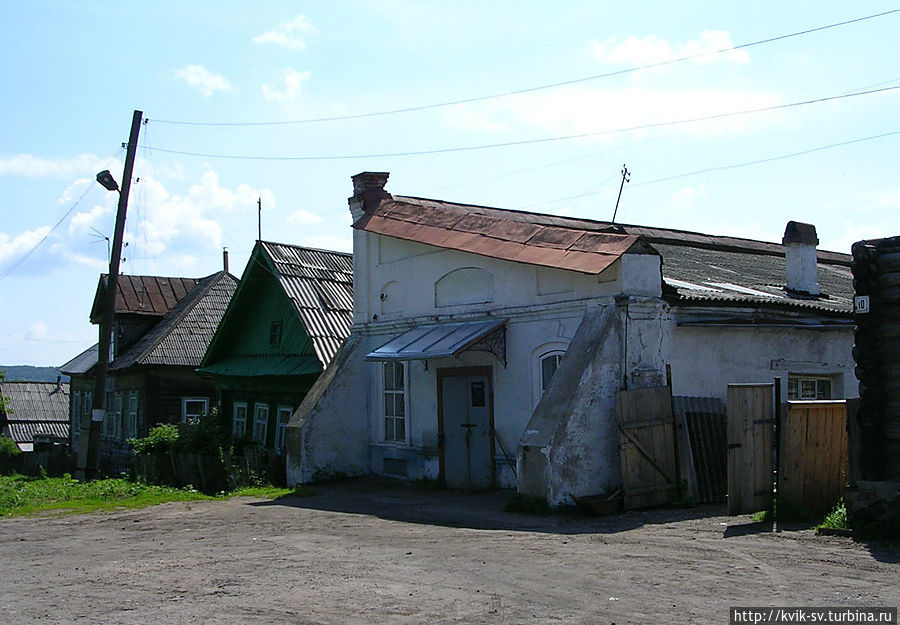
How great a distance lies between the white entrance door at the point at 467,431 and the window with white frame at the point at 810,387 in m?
4.78

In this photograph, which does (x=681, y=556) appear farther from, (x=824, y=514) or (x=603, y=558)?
(x=824, y=514)

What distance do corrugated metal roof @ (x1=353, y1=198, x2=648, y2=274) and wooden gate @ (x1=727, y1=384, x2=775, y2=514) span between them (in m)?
2.48

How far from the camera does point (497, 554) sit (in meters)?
9.36

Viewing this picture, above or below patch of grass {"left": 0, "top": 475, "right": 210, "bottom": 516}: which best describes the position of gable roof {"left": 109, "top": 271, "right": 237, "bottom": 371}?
above

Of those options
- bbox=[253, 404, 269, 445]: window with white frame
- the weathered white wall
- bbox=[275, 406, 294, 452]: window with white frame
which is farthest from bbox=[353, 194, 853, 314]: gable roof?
bbox=[253, 404, 269, 445]: window with white frame

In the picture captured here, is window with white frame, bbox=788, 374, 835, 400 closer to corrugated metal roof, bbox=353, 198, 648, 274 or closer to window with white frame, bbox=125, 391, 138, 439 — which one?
corrugated metal roof, bbox=353, 198, 648, 274

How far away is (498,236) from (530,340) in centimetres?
173

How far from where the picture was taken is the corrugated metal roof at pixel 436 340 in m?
14.3

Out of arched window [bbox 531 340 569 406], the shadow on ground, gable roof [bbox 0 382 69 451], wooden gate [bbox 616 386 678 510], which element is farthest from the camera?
gable roof [bbox 0 382 69 451]

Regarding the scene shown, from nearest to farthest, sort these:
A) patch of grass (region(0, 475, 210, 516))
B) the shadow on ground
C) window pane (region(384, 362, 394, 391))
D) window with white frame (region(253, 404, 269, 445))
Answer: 1. the shadow on ground
2. patch of grass (region(0, 475, 210, 516))
3. window pane (region(384, 362, 394, 391))
4. window with white frame (region(253, 404, 269, 445))

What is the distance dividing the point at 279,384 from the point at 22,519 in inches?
336

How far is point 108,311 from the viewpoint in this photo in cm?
1894

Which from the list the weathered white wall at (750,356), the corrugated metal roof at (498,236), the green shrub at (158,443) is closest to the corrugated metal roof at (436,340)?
the corrugated metal roof at (498,236)

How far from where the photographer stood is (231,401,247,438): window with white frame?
2369cm
